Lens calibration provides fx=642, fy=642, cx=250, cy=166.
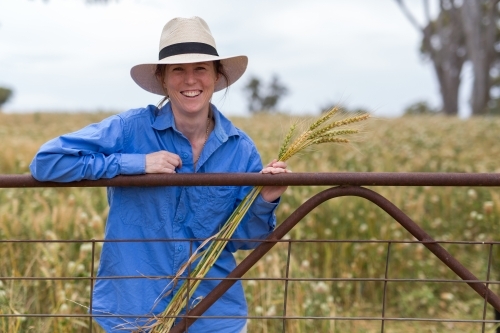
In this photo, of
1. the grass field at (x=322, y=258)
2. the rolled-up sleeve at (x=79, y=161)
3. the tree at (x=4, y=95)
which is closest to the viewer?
the rolled-up sleeve at (x=79, y=161)

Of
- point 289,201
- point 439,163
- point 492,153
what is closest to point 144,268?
point 289,201

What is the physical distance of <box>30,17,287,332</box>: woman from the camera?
225cm

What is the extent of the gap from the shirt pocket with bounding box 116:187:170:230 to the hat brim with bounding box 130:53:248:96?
0.44 metres

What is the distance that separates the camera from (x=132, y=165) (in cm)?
206

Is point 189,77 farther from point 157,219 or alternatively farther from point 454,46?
point 454,46

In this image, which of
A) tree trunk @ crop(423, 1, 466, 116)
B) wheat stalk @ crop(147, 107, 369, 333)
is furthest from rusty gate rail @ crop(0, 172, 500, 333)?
tree trunk @ crop(423, 1, 466, 116)

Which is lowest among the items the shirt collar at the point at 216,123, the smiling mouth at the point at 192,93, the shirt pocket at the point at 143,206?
the shirt pocket at the point at 143,206

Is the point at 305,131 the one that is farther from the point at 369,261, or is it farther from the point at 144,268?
the point at 369,261

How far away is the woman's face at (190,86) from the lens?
224 centimetres

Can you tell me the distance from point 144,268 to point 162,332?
235 millimetres

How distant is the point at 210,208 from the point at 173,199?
5.3 inches

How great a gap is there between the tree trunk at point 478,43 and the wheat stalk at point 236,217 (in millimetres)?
22093

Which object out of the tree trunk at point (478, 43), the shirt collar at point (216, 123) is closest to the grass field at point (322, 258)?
the shirt collar at point (216, 123)

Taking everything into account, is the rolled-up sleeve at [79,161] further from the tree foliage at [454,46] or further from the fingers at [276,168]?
the tree foliage at [454,46]
